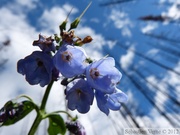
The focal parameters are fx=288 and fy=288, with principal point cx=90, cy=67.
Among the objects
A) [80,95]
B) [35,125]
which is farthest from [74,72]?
[35,125]

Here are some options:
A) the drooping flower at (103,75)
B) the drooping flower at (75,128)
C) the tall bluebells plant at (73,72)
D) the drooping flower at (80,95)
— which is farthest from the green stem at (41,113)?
the drooping flower at (75,128)

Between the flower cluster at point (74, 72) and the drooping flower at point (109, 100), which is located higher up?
the flower cluster at point (74, 72)

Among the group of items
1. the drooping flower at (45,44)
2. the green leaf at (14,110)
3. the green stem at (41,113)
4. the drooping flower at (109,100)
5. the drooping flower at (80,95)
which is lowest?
the drooping flower at (109,100)

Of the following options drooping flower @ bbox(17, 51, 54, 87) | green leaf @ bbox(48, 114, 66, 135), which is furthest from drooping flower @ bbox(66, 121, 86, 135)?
drooping flower @ bbox(17, 51, 54, 87)

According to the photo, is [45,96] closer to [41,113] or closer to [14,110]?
[41,113]

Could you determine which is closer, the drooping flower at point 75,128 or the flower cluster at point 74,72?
the flower cluster at point 74,72

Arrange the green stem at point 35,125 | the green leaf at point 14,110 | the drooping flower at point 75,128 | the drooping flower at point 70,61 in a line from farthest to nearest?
the drooping flower at point 75,128 → the green leaf at point 14,110 → the green stem at point 35,125 → the drooping flower at point 70,61

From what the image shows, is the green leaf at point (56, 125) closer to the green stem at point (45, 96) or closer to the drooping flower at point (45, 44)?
the green stem at point (45, 96)

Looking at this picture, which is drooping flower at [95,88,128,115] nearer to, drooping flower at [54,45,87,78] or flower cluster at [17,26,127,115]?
flower cluster at [17,26,127,115]
